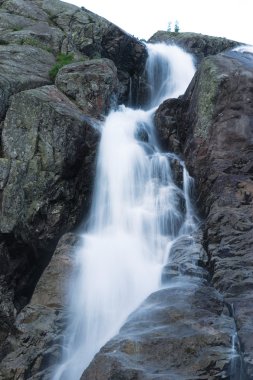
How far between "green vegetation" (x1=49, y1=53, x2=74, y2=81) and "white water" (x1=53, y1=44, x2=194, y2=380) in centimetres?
306

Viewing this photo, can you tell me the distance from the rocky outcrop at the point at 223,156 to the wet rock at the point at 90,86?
93.4 inches

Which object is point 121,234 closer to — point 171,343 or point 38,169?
point 38,169

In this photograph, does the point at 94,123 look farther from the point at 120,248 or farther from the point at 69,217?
the point at 120,248

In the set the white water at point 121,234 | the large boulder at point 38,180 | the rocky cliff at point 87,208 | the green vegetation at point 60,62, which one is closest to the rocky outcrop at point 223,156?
the rocky cliff at point 87,208

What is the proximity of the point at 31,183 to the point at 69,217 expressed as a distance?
5.34ft

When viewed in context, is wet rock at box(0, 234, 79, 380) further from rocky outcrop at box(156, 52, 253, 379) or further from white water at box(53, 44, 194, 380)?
rocky outcrop at box(156, 52, 253, 379)

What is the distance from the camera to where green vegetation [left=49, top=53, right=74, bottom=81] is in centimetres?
1899

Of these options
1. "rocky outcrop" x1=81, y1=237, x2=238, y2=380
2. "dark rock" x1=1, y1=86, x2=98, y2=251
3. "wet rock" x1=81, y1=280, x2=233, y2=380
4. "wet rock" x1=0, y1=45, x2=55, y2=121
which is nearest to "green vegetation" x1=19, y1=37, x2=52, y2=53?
"wet rock" x1=0, y1=45, x2=55, y2=121

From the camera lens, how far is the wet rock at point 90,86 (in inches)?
695

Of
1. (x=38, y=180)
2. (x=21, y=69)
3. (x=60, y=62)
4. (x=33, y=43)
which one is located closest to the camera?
(x=38, y=180)

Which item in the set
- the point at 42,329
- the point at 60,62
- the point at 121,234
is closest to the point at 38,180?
the point at 121,234

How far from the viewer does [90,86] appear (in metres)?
18.0

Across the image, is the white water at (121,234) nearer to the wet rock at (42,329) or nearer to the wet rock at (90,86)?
the wet rock at (42,329)

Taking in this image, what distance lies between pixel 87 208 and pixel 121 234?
5.89 feet
